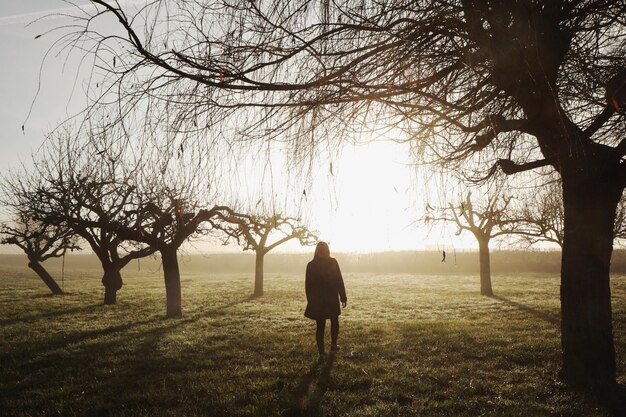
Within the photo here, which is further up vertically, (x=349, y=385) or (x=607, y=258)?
(x=607, y=258)

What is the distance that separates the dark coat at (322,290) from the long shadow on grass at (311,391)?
825 mm

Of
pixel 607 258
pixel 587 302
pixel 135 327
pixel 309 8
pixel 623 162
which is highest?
pixel 309 8

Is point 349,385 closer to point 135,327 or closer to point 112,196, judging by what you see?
point 135,327

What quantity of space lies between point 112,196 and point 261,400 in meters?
11.9

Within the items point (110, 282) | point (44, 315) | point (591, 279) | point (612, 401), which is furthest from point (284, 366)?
point (110, 282)

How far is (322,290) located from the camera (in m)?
6.60

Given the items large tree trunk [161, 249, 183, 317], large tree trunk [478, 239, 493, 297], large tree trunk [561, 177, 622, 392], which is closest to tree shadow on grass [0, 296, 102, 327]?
large tree trunk [161, 249, 183, 317]

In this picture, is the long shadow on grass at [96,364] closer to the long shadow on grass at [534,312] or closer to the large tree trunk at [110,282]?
the large tree trunk at [110,282]

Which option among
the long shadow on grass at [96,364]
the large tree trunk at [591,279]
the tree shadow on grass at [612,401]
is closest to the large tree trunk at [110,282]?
the long shadow on grass at [96,364]

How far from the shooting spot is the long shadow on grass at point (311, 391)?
434 cm

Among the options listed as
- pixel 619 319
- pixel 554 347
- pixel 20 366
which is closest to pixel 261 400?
pixel 20 366

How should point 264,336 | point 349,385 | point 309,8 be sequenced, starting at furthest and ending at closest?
point 264,336, point 349,385, point 309,8

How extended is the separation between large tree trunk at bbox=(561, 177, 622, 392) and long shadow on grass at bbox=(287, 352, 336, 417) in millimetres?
3182

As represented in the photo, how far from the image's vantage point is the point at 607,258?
463 cm
